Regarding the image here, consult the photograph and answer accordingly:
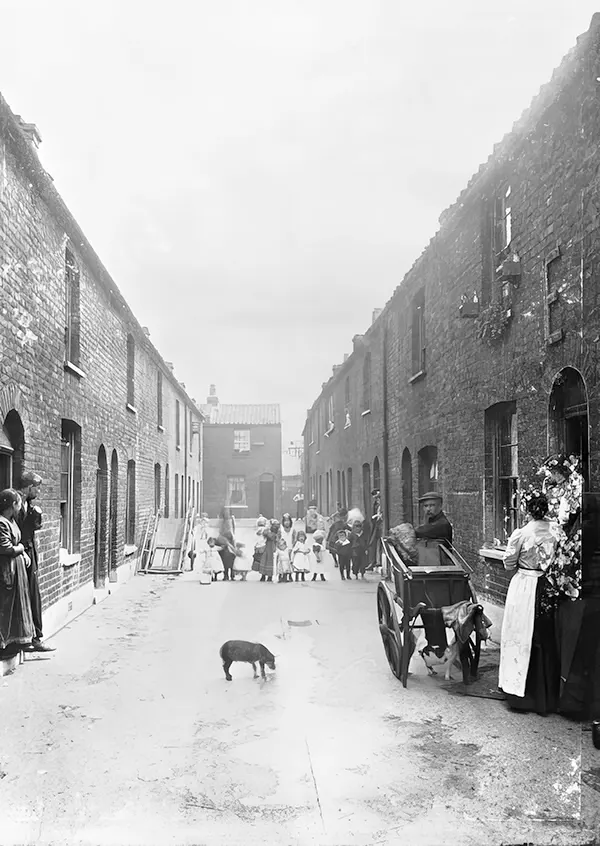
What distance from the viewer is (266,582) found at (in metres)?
14.1

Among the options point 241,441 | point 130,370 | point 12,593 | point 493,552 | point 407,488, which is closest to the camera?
point 12,593

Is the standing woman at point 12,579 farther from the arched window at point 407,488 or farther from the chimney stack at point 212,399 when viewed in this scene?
the chimney stack at point 212,399

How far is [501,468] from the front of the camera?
10.0 m

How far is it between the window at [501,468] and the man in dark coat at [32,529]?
5.85 meters

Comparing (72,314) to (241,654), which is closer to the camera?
(241,654)

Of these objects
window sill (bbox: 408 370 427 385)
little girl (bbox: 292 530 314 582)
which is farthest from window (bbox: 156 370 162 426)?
window sill (bbox: 408 370 427 385)

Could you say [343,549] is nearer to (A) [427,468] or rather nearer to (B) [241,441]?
(A) [427,468]

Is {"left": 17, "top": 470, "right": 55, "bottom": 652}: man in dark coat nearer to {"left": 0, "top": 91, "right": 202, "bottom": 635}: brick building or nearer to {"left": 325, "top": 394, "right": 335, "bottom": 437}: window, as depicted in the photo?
{"left": 0, "top": 91, "right": 202, "bottom": 635}: brick building

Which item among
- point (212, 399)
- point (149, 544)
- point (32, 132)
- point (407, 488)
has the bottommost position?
point (149, 544)

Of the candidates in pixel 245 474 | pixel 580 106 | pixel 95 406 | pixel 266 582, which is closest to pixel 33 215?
pixel 95 406

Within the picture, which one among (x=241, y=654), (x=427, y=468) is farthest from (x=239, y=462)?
(x=241, y=654)

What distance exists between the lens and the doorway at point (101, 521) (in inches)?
492

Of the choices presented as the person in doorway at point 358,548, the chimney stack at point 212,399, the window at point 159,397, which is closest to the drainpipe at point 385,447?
the person in doorway at point 358,548

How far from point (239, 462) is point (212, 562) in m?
21.2
